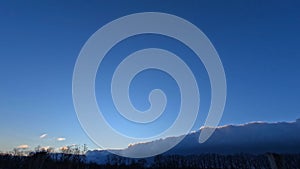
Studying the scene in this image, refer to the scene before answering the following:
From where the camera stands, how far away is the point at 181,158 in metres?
179

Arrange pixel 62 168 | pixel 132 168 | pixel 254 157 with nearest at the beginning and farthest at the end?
pixel 62 168
pixel 132 168
pixel 254 157

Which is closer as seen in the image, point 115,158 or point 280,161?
point 280,161

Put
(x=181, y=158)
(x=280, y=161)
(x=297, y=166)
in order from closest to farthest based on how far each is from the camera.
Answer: (x=280, y=161)
(x=297, y=166)
(x=181, y=158)

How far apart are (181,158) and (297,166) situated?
70.9 metres

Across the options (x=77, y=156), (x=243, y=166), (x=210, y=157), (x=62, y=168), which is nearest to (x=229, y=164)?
(x=243, y=166)

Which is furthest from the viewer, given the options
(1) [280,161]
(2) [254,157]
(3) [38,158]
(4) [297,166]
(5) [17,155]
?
(2) [254,157]

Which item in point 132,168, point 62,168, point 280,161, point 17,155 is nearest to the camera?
point 280,161

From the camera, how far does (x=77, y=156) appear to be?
126 meters

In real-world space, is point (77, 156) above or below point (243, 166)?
above

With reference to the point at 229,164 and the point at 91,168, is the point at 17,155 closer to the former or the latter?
the point at 91,168

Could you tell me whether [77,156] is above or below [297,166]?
above

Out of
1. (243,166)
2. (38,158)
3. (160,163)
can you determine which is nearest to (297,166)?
(243,166)

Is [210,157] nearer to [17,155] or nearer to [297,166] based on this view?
[297,166]

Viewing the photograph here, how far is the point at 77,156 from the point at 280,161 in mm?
128994
